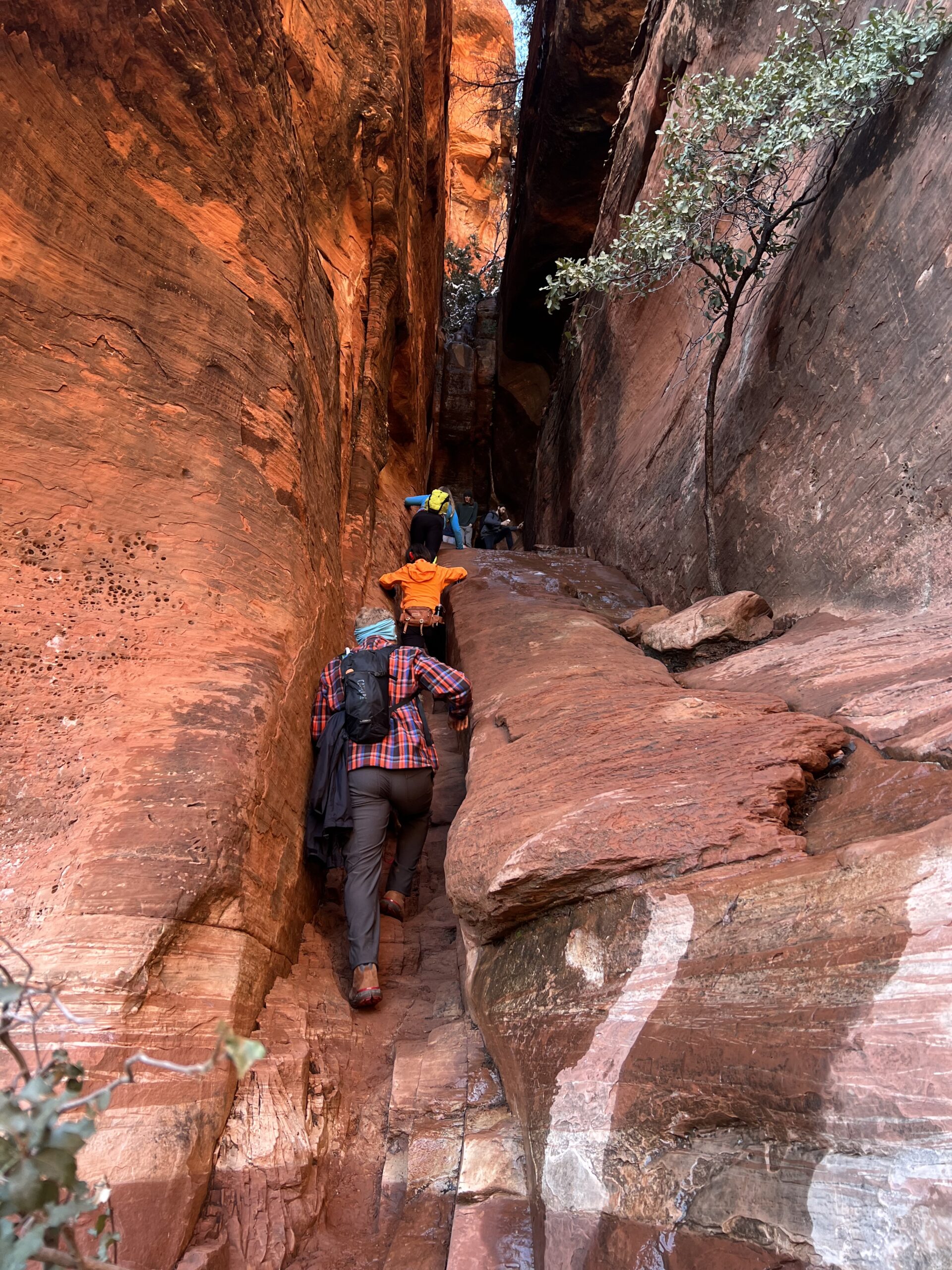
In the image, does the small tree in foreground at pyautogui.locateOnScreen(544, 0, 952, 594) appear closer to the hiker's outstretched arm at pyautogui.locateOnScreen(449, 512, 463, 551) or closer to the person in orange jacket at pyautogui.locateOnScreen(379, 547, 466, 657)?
the person in orange jacket at pyautogui.locateOnScreen(379, 547, 466, 657)

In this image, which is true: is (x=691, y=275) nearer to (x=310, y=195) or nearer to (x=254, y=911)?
(x=310, y=195)

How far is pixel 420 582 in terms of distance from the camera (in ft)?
25.1

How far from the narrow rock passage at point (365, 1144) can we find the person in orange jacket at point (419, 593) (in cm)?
366

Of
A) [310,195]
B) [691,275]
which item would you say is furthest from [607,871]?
[691,275]

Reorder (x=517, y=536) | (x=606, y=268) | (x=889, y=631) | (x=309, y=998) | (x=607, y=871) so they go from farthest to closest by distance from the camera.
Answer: (x=517, y=536), (x=606, y=268), (x=889, y=631), (x=309, y=998), (x=607, y=871)

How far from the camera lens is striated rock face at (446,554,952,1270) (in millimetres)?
2055

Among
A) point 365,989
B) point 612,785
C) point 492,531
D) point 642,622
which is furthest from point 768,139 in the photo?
point 492,531

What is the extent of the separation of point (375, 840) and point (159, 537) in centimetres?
198

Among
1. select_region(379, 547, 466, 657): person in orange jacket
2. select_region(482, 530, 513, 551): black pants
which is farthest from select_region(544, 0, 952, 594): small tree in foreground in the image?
select_region(482, 530, 513, 551): black pants

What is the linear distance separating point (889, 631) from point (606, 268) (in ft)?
13.7

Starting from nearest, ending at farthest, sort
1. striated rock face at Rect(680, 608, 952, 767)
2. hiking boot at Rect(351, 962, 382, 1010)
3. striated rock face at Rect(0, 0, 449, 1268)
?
striated rock face at Rect(0, 0, 449, 1268)
striated rock face at Rect(680, 608, 952, 767)
hiking boot at Rect(351, 962, 382, 1010)

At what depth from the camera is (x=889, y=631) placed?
4.54 meters

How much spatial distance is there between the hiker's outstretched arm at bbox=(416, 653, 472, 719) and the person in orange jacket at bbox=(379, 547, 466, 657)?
2.22 metres

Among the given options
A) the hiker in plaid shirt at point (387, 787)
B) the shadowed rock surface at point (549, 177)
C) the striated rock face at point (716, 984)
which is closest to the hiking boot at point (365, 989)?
the hiker in plaid shirt at point (387, 787)
